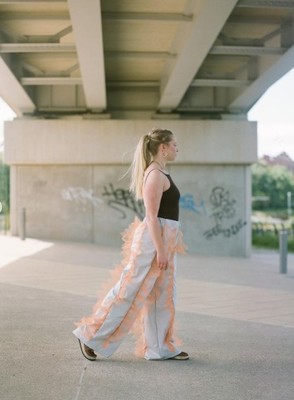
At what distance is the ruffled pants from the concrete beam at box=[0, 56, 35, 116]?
27.8ft

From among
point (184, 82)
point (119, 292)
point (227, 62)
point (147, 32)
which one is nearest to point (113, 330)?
point (119, 292)

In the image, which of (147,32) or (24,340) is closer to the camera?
(24,340)

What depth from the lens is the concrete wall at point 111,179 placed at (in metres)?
18.7

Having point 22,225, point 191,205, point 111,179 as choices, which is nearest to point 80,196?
point 111,179

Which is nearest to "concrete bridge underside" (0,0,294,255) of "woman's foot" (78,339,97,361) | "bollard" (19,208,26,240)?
"bollard" (19,208,26,240)

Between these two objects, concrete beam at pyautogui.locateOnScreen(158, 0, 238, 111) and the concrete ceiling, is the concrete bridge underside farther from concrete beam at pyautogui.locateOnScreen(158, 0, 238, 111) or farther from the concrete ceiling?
concrete beam at pyautogui.locateOnScreen(158, 0, 238, 111)

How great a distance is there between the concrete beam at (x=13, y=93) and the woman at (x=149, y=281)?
27.1 feet

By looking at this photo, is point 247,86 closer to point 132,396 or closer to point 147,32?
point 147,32

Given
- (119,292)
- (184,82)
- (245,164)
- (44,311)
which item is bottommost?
(44,311)

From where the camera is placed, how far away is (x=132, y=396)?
398cm

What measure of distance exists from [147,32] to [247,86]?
154 inches

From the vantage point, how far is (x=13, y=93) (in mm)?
16703

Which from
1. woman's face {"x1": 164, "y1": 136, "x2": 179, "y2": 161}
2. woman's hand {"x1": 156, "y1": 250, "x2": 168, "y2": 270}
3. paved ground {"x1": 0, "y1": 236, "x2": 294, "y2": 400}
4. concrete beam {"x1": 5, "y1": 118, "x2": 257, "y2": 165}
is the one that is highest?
concrete beam {"x1": 5, "y1": 118, "x2": 257, "y2": 165}

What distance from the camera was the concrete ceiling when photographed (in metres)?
10.4
